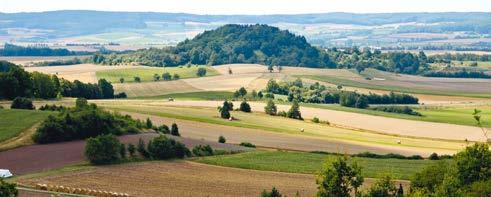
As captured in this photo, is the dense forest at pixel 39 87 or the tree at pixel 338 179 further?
the dense forest at pixel 39 87

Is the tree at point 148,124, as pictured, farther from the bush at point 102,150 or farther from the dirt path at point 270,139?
the bush at point 102,150

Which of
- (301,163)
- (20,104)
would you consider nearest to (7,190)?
(301,163)

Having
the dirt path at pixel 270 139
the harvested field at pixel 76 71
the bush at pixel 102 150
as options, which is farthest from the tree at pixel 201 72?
the bush at pixel 102 150

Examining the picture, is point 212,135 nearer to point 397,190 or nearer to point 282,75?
point 397,190

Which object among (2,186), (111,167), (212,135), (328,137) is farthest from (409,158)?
(2,186)

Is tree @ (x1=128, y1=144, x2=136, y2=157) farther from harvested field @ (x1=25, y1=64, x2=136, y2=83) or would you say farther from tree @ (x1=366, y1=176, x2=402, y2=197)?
harvested field @ (x1=25, y1=64, x2=136, y2=83)

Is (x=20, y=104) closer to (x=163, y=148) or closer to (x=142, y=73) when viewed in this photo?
(x=163, y=148)
